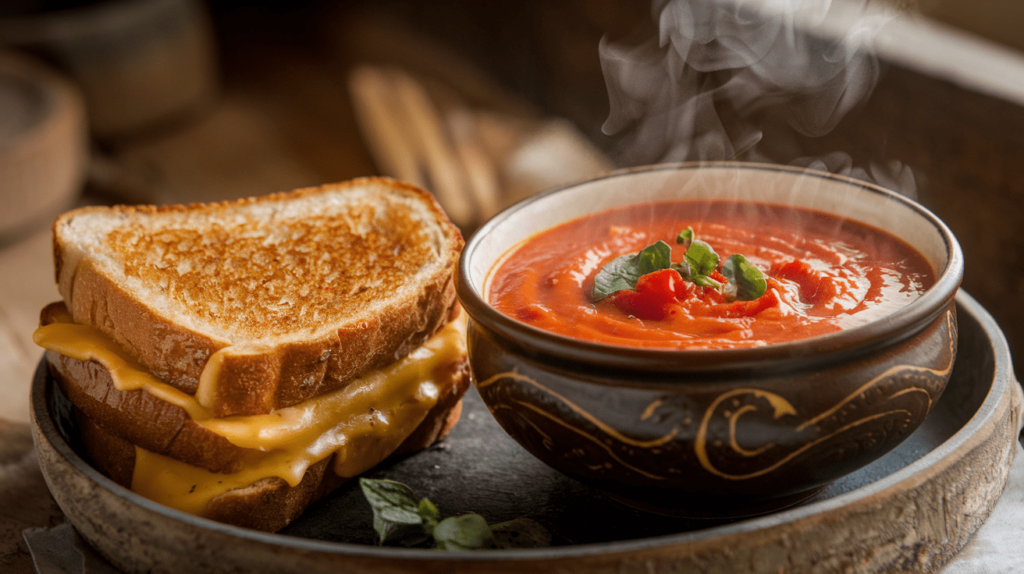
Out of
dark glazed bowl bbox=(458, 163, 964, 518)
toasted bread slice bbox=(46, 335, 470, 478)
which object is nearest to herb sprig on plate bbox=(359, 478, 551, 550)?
dark glazed bowl bbox=(458, 163, 964, 518)

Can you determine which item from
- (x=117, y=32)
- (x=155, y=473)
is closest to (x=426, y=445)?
(x=155, y=473)

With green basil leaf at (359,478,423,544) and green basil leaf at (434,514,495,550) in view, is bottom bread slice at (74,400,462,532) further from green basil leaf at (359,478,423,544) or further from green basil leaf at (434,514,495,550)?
green basil leaf at (434,514,495,550)

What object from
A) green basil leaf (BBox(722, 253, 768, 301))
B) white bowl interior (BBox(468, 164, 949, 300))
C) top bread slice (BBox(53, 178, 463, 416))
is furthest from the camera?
white bowl interior (BBox(468, 164, 949, 300))

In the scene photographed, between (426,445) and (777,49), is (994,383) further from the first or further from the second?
(777,49)

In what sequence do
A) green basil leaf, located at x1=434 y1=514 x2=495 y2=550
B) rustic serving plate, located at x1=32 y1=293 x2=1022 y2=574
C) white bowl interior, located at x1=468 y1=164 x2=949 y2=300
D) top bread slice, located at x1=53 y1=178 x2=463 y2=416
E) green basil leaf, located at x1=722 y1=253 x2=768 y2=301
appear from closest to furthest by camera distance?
1. rustic serving plate, located at x1=32 y1=293 x2=1022 y2=574
2. green basil leaf, located at x1=434 y1=514 x2=495 y2=550
3. green basil leaf, located at x1=722 y1=253 x2=768 y2=301
4. top bread slice, located at x1=53 y1=178 x2=463 y2=416
5. white bowl interior, located at x1=468 y1=164 x2=949 y2=300

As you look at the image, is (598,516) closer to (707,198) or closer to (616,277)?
(616,277)

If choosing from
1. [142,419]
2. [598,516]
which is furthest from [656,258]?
[142,419]
